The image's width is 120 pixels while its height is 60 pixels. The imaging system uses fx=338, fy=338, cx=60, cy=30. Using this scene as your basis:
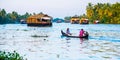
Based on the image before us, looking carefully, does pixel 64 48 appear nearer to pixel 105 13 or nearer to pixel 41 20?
pixel 41 20

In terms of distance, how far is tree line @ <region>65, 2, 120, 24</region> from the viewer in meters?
160

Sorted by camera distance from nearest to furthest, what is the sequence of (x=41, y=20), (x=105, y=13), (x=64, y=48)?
(x=64, y=48)
(x=41, y=20)
(x=105, y=13)

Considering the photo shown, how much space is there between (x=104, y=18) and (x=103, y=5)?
35.6ft

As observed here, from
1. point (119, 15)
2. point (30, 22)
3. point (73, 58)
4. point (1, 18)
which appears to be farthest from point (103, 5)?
point (73, 58)

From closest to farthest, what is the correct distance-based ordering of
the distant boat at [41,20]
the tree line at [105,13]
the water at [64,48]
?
the water at [64,48]
the distant boat at [41,20]
the tree line at [105,13]

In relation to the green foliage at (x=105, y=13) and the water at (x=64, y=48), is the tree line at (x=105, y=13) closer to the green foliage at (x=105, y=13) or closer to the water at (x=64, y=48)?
the green foliage at (x=105, y=13)

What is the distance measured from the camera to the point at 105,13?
165 meters

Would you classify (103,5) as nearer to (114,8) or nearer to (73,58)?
(114,8)

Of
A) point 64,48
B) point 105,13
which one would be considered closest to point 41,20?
point 105,13

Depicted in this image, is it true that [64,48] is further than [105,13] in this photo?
No

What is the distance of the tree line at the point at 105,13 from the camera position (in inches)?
6294

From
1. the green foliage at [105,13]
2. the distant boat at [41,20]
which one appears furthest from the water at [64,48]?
the green foliage at [105,13]

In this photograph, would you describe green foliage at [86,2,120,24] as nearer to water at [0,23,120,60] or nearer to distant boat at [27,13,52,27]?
distant boat at [27,13,52,27]

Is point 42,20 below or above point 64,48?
above
